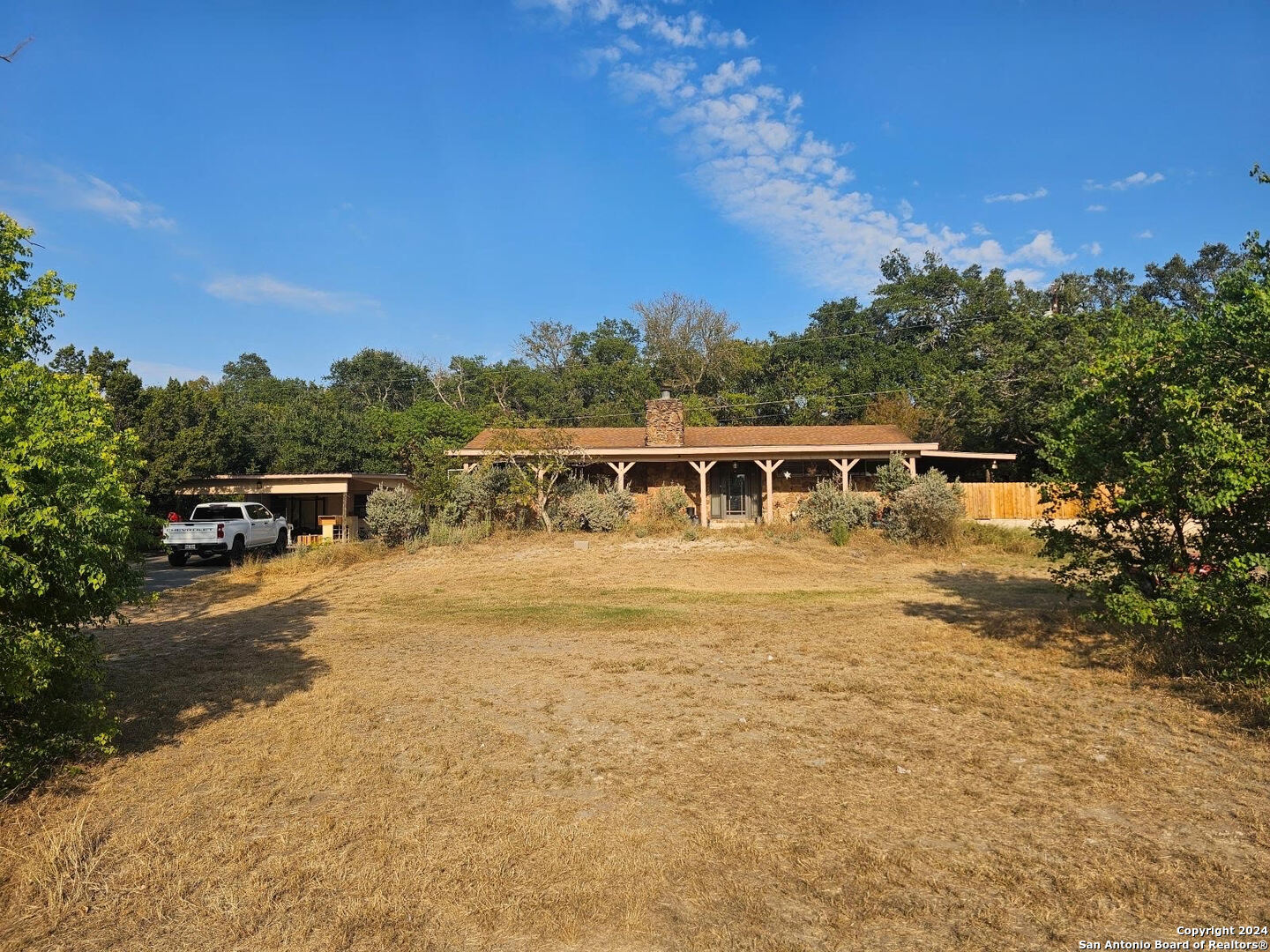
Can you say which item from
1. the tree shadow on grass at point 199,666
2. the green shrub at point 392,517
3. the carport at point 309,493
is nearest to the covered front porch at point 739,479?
the green shrub at point 392,517

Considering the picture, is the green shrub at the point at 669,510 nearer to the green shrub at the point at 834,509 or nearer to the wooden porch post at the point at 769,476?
the wooden porch post at the point at 769,476

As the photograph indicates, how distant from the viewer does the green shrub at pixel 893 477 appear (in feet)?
69.6

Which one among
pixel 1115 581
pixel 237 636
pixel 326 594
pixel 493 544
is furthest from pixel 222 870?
pixel 493 544

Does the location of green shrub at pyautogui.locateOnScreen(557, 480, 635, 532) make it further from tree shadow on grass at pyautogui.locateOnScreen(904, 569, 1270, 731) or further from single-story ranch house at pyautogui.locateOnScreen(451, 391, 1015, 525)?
tree shadow on grass at pyautogui.locateOnScreen(904, 569, 1270, 731)

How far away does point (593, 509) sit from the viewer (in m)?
21.7

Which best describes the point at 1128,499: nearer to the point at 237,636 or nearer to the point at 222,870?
the point at 222,870

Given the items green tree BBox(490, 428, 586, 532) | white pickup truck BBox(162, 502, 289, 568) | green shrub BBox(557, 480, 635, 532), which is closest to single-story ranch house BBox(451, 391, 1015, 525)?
green tree BBox(490, 428, 586, 532)

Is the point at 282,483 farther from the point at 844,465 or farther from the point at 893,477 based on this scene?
the point at 893,477

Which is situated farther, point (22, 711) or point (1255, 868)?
point (22, 711)

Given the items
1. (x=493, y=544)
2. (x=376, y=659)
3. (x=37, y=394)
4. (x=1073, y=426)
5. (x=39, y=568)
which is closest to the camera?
(x=39, y=568)

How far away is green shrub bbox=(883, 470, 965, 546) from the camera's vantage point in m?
18.2

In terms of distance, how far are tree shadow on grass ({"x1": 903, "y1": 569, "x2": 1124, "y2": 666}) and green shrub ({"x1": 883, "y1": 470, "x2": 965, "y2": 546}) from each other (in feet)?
12.5

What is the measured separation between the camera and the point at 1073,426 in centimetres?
739

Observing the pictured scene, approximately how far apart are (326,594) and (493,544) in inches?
256
